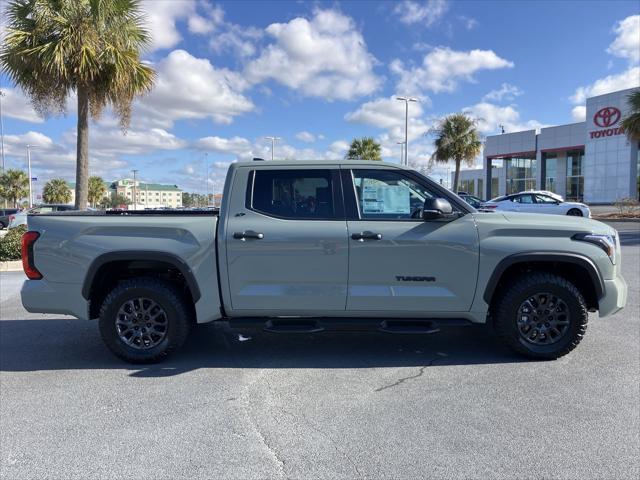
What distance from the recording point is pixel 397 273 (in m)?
4.30

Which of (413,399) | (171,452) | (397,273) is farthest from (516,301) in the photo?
(171,452)

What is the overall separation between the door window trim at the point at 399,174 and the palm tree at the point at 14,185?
209ft

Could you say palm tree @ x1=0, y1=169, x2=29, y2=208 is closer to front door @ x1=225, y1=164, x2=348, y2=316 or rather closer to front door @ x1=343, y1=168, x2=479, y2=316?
front door @ x1=225, y1=164, x2=348, y2=316

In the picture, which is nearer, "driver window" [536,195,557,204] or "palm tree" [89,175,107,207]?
"driver window" [536,195,557,204]

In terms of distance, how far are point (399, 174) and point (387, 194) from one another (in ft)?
0.73

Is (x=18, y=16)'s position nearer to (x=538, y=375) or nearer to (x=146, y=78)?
(x=146, y=78)

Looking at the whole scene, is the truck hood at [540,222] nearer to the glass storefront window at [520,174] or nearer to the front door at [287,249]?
the front door at [287,249]

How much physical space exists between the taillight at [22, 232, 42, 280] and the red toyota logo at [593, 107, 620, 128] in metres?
47.6

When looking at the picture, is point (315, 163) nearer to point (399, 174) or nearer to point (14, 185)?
point (399, 174)

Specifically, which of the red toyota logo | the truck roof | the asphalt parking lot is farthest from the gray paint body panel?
the red toyota logo

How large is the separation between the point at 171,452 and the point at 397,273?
2354mm

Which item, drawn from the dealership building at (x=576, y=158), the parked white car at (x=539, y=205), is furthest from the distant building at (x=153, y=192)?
the parked white car at (x=539, y=205)

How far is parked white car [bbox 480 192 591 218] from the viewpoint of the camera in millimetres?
21156

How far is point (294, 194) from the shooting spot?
4500mm
